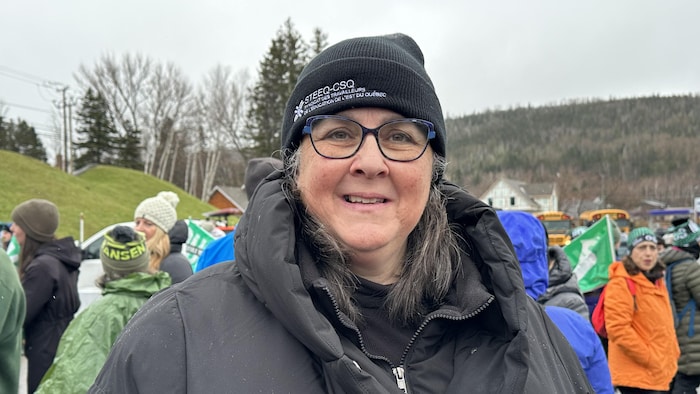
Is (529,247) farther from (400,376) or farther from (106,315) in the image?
(106,315)

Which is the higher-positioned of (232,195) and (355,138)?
(355,138)

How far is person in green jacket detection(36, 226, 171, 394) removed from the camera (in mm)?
2723

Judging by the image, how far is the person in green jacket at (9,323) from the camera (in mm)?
2721

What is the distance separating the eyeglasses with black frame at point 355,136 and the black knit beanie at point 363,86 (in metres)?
0.03

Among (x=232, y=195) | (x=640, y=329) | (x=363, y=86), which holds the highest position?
(x=363, y=86)

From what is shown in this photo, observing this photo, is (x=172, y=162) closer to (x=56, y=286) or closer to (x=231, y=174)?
(x=231, y=174)

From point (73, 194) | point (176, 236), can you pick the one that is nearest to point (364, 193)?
point (176, 236)

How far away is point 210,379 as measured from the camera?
3.79ft

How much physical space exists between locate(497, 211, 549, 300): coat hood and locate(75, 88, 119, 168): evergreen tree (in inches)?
2064

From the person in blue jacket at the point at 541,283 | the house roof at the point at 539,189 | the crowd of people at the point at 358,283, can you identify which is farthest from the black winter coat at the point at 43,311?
the house roof at the point at 539,189

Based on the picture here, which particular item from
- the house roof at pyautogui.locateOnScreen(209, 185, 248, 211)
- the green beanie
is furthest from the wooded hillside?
the green beanie

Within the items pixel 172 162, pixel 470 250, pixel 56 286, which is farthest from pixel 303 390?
pixel 172 162

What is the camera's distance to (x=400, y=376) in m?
1.37

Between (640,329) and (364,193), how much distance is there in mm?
3978
